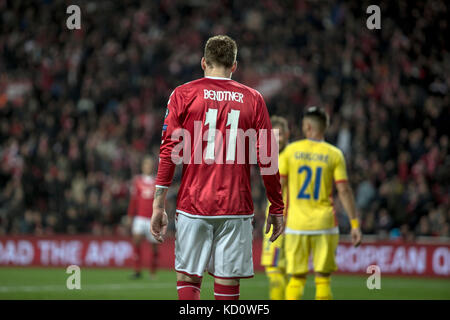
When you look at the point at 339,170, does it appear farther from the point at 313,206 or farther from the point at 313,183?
the point at 313,206

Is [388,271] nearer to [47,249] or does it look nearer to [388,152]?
[388,152]

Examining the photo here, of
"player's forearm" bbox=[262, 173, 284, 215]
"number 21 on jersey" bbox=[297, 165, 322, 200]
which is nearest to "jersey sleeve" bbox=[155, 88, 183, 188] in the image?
"player's forearm" bbox=[262, 173, 284, 215]

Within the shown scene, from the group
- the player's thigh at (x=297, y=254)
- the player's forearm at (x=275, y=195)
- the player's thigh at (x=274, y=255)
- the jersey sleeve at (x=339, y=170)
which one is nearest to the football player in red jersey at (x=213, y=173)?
the player's forearm at (x=275, y=195)

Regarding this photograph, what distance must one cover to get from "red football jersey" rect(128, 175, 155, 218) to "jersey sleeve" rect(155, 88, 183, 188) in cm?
1058

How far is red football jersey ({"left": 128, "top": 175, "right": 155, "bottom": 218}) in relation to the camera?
51.9 feet

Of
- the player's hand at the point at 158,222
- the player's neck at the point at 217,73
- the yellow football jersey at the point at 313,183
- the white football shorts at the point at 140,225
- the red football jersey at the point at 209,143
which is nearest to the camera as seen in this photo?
the player's hand at the point at 158,222

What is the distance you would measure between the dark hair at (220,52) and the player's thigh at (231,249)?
1215mm

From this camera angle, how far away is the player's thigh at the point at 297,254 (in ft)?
26.5

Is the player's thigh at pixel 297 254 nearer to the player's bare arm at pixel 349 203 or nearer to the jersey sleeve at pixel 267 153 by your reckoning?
the player's bare arm at pixel 349 203

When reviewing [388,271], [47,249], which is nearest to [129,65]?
[47,249]

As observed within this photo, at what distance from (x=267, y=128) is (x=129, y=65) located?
59.2 feet

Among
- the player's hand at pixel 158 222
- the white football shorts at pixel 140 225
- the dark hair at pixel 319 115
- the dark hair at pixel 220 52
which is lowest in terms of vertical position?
the white football shorts at pixel 140 225

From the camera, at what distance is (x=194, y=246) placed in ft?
17.3

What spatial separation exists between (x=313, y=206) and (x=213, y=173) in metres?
3.09
